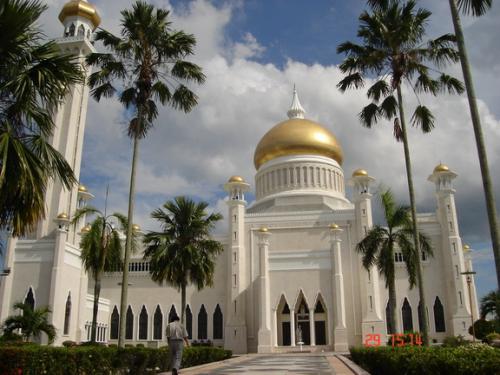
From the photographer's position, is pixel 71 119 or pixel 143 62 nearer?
pixel 143 62

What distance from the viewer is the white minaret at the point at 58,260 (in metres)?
31.8

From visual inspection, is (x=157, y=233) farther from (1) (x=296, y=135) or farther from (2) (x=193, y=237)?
(1) (x=296, y=135)

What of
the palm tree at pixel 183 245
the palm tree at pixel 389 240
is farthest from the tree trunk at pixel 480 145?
the palm tree at pixel 183 245

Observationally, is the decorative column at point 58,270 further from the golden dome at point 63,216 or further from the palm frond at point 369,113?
the palm frond at point 369,113

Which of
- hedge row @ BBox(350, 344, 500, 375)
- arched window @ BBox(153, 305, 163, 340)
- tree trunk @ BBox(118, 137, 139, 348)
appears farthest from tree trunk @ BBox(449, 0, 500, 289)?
arched window @ BBox(153, 305, 163, 340)

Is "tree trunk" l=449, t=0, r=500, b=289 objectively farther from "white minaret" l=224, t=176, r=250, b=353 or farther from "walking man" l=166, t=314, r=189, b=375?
"white minaret" l=224, t=176, r=250, b=353

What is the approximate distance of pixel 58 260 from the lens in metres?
32.2

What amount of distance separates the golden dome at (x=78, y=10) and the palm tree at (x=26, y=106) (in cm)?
3438

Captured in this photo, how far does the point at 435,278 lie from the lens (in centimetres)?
3734

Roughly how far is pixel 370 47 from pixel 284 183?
26769mm

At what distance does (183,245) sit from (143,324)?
20.6 metres

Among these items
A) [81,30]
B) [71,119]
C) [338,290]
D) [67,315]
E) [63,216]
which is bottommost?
[67,315]

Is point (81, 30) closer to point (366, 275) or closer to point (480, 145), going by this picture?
point (366, 275)

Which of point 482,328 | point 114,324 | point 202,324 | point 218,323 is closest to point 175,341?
point 482,328
